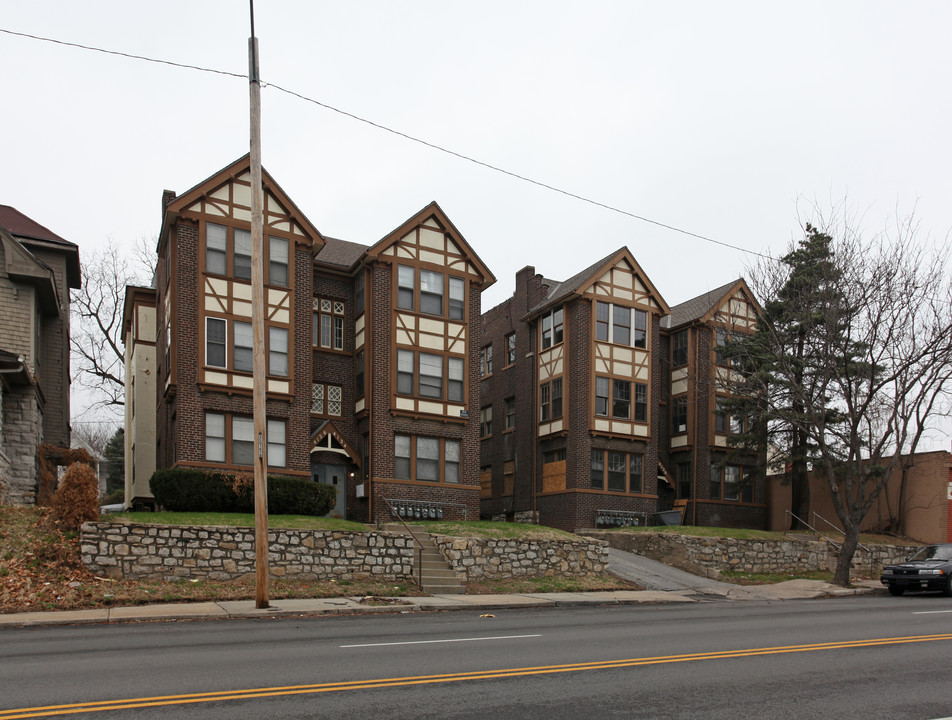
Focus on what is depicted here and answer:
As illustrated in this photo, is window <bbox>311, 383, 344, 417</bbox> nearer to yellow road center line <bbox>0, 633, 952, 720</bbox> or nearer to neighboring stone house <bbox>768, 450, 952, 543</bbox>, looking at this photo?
neighboring stone house <bbox>768, 450, 952, 543</bbox>

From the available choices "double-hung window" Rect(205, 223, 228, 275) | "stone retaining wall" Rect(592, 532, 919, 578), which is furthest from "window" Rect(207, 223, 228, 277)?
"stone retaining wall" Rect(592, 532, 919, 578)

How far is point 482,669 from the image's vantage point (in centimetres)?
991

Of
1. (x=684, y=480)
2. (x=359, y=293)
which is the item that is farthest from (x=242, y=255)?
(x=684, y=480)

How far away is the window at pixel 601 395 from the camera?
3453 cm

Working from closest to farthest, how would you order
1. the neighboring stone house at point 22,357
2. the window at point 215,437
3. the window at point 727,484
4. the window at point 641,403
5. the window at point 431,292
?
the neighboring stone house at point 22,357, the window at point 215,437, the window at point 431,292, the window at point 641,403, the window at point 727,484

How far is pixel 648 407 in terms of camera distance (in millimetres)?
35688

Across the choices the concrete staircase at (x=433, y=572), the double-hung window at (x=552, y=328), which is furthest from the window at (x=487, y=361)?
the concrete staircase at (x=433, y=572)

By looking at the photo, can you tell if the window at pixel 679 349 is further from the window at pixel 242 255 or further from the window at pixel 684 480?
the window at pixel 242 255

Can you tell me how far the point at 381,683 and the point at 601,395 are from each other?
2643cm

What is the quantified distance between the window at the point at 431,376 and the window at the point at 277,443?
528cm

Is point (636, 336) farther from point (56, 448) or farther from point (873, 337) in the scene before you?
point (56, 448)

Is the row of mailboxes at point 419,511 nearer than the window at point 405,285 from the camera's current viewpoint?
Yes

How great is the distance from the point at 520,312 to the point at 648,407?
24.2 feet

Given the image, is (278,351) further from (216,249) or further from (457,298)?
(457,298)
